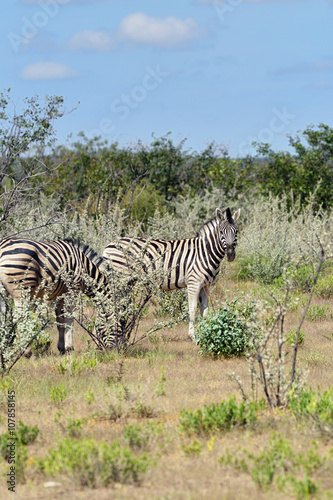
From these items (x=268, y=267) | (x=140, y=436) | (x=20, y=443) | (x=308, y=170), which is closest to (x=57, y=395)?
(x=20, y=443)

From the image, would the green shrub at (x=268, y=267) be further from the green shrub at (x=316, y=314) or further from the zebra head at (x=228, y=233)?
the zebra head at (x=228, y=233)

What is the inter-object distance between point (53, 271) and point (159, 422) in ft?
12.5

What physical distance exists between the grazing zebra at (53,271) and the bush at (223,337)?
148cm

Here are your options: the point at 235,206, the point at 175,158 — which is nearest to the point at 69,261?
the point at 235,206

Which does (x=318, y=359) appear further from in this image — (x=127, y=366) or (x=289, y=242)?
(x=289, y=242)

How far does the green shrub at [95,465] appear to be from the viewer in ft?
15.5

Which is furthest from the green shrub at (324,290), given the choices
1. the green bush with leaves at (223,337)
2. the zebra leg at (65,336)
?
the zebra leg at (65,336)

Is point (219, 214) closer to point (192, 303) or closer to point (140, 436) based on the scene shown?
point (192, 303)

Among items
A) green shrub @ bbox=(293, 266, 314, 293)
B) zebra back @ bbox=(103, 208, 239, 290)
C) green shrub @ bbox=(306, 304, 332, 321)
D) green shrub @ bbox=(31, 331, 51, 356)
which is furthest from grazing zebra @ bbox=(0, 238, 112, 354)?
green shrub @ bbox=(293, 266, 314, 293)

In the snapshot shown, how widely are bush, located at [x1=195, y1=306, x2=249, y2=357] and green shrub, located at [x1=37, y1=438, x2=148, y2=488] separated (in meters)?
3.90

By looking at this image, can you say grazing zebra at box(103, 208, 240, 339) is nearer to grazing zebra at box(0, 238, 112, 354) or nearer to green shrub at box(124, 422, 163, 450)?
grazing zebra at box(0, 238, 112, 354)

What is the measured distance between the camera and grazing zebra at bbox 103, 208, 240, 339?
34.3ft

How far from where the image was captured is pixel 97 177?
22.7 m

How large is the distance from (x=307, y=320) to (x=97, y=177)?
13.0 m
